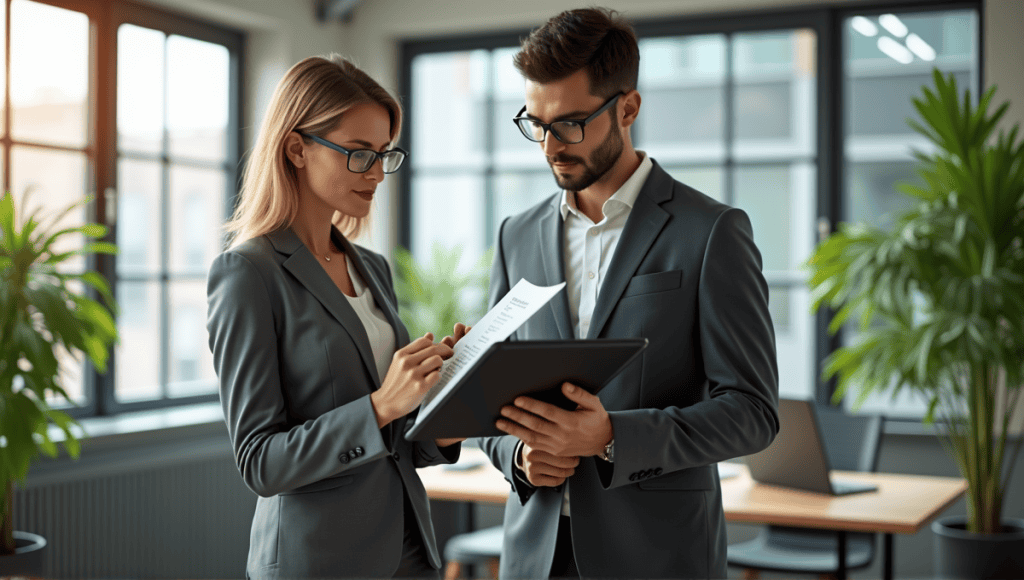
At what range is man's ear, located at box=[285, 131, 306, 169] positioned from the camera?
178cm

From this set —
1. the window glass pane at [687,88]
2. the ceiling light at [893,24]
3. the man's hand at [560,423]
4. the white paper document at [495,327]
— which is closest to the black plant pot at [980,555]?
the window glass pane at [687,88]

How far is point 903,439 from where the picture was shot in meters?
Result: 4.79

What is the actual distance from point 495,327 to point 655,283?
360 millimetres

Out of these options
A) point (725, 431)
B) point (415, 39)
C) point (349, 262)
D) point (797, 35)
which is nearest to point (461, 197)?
point (415, 39)

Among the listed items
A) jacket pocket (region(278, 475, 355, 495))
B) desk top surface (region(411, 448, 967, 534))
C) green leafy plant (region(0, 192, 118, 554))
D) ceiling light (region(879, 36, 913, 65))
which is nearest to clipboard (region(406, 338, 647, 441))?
jacket pocket (region(278, 475, 355, 495))

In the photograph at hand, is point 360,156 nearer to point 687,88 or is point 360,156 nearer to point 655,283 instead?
point 655,283

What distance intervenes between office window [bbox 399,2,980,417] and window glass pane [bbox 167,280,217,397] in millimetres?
1400

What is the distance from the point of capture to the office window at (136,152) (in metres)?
4.30

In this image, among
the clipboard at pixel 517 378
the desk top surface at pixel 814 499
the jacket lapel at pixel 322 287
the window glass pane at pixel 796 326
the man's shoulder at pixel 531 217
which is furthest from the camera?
the window glass pane at pixel 796 326

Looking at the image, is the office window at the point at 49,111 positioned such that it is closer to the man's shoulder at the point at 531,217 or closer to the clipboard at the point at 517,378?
the man's shoulder at the point at 531,217

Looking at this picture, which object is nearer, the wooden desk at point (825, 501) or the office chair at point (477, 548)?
the wooden desk at point (825, 501)

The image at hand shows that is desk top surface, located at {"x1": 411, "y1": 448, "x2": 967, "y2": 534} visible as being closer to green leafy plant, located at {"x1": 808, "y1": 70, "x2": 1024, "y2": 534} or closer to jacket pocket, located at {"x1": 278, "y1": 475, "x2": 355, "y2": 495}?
green leafy plant, located at {"x1": 808, "y1": 70, "x2": 1024, "y2": 534}

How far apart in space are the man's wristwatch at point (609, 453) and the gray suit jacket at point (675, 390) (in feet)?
0.10

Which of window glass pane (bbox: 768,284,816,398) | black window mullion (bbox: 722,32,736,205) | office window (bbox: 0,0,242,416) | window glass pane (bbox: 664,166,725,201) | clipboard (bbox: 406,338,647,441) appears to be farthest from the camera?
window glass pane (bbox: 664,166,725,201)
